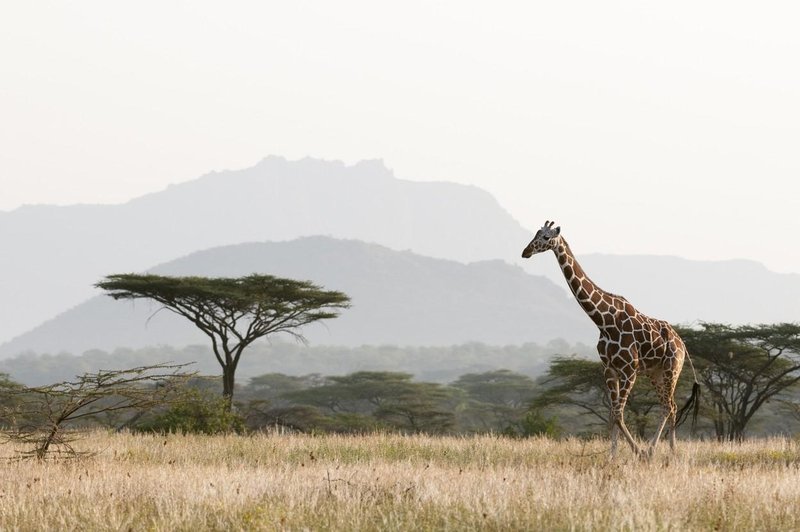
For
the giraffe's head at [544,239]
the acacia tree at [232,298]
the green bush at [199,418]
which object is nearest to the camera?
the giraffe's head at [544,239]

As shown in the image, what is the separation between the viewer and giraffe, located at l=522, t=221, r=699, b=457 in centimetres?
1296

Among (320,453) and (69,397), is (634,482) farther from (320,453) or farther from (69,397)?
(69,397)

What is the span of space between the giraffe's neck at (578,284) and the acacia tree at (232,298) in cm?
1948

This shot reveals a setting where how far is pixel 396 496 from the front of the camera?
9008 mm

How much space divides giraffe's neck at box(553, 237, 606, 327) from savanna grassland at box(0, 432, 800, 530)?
6.81 feet

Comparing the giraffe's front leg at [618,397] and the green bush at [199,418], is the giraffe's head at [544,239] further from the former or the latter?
the green bush at [199,418]

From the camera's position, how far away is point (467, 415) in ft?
255

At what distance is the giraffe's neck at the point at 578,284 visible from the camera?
43.2ft

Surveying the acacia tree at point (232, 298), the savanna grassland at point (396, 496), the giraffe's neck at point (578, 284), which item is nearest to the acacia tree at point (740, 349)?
the acacia tree at point (232, 298)

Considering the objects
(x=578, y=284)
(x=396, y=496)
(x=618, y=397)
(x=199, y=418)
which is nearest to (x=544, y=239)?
(x=578, y=284)

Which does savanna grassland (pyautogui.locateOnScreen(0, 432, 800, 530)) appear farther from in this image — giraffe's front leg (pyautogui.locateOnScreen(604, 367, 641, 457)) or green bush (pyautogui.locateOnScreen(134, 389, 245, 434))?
green bush (pyautogui.locateOnScreen(134, 389, 245, 434))

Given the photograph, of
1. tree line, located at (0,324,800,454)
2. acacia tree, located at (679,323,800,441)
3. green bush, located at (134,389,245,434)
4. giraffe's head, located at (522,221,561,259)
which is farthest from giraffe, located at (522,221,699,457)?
acacia tree, located at (679,323,800,441)

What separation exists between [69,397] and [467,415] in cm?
6523

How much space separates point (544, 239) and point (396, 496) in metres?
4.97
